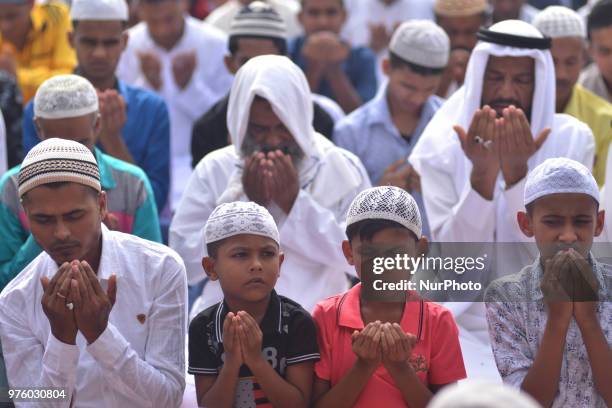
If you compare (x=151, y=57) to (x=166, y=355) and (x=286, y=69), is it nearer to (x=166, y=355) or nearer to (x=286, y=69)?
(x=286, y=69)

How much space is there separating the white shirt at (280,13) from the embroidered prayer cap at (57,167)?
207 inches

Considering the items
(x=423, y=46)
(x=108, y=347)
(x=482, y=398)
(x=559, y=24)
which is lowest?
(x=108, y=347)

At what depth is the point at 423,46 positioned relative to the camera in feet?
21.6

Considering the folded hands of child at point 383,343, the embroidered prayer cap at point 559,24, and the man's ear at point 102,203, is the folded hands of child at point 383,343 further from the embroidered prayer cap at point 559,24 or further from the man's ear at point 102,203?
the embroidered prayer cap at point 559,24

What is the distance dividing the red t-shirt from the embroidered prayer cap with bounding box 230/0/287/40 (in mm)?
2965

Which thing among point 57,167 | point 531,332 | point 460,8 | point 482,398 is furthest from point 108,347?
point 460,8

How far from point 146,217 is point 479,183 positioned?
1428mm

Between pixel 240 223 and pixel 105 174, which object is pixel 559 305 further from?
pixel 105 174

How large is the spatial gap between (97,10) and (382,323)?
3.40 m

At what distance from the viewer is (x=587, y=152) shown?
18.7 ft

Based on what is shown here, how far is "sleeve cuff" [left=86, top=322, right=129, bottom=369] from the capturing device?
4094 mm

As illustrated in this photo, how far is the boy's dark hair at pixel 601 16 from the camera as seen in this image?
272 inches

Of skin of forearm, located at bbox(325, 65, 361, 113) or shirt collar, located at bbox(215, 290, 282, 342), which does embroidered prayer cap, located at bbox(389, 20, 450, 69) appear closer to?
skin of forearm, located at bbox(325, 65, 361, 113)

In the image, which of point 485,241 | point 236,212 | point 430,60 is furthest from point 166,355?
point 430,60
